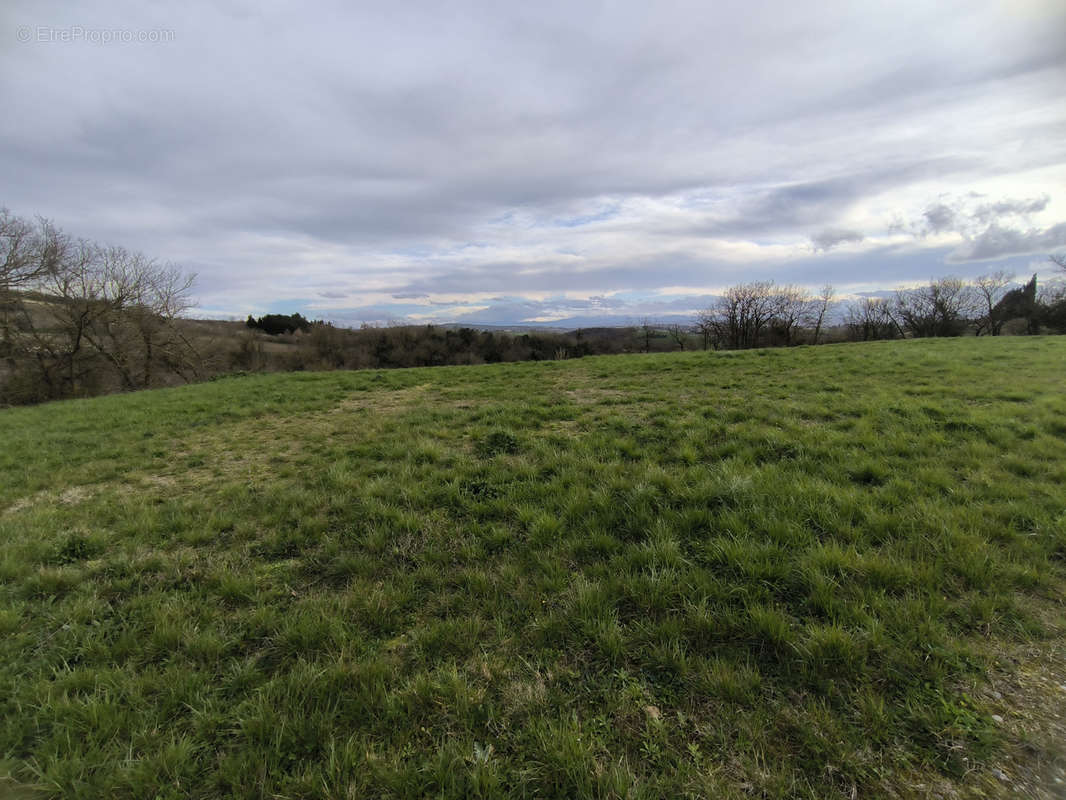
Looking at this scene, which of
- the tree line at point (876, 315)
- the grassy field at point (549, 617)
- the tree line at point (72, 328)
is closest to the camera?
the grassy field at point (549, 617)

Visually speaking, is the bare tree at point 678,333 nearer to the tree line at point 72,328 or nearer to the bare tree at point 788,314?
the bare tree at point 788,314

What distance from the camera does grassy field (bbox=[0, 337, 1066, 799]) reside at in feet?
6.30

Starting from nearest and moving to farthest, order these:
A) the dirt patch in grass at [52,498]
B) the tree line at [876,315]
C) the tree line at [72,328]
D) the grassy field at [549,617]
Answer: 1. the grassy field at [549,617]
2. the dirt patch in grass at [52,498]
3. the tree line at [72,328]
4. the tree line at [876,315]

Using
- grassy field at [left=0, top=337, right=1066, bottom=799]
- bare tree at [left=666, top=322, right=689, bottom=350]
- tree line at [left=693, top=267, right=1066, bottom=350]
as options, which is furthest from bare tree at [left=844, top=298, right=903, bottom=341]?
grassy field at [left=0, top=337, right=1066, bottom=799]

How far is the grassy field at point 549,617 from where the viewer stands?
6.30 ft

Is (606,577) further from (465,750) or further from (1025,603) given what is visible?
(1025,603)

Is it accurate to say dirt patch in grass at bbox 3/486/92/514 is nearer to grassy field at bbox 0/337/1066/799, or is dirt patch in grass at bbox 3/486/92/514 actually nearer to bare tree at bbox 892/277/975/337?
grassy field at bbox 0/337/1066/799

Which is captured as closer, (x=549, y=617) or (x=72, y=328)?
(x=549, y=617)

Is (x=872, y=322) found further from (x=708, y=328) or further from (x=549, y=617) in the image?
(x=549, y=617)

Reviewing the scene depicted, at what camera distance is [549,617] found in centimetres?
277

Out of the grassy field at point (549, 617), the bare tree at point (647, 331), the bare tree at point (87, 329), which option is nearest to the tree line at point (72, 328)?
the bare tree at point (87, 329)

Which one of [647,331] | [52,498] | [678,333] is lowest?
[52,498]

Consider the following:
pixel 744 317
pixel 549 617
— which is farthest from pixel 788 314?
pixel 549 617

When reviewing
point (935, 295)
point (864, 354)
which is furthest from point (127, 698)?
point (935, 295)
